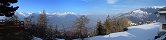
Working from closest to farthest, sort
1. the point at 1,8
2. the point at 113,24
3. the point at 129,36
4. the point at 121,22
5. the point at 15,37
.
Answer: the point at 1,8 < the point at 15,37 < the point at 129,36 < the point at 113,24 < the point at 121,22

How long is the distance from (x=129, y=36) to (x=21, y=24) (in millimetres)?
19150

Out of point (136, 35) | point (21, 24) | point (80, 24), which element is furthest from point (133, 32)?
point (80, 24)

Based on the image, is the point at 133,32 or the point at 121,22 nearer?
the point at 133,32

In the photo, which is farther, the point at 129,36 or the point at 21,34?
the point at 129,36

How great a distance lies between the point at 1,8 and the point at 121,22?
89.8 metres

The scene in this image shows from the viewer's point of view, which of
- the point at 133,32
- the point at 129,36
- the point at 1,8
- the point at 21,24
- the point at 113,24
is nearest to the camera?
the point at 1,8

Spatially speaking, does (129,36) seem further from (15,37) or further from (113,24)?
(113,24)

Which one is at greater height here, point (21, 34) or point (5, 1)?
point (5, 1)

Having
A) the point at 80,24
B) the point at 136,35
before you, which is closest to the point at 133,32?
the point at 136,35

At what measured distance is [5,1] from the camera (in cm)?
3391

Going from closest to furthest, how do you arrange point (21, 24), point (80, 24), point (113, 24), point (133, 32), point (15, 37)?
point (15, 37) < point (21, 24) < point (133, 32) < point (80, 24) < point (113, 24)

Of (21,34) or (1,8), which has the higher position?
(1,8)

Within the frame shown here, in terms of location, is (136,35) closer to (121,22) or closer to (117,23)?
(117,23)

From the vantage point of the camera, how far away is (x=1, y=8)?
33.5m
